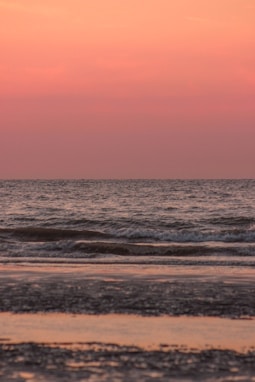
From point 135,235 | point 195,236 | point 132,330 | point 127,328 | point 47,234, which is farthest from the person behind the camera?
point 47,234

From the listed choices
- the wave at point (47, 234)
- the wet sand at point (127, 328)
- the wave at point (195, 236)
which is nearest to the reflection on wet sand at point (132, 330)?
the wet sand at point (127, 328)

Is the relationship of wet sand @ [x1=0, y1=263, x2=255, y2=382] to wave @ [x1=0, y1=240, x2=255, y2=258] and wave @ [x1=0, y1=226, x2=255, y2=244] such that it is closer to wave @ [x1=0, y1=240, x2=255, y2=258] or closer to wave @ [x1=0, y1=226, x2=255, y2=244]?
wave @ [x1=0, y1=240, x2=255, y2=258]

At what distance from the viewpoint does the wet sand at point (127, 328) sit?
11.0 m

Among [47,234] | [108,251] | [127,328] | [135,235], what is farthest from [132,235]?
[127,328]

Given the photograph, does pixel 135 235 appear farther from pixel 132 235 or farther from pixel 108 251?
pixel 108 251

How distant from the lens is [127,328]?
1388 centimetres

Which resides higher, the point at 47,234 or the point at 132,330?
the point at 132,330

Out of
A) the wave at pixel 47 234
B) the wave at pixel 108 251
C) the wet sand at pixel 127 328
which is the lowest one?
the wave at pixel 47 234

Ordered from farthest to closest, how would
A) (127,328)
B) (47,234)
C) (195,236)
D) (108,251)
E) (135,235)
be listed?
1. (47,234)
2. (135,235)
3. (195,236)
4. (108,251)
5. (127,328)

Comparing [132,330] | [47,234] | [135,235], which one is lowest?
[47,234]

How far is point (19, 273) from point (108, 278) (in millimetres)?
3007

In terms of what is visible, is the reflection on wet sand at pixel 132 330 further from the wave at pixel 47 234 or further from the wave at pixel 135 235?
the wave at pixel 47 234

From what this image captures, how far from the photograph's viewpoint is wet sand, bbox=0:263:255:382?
11.0m

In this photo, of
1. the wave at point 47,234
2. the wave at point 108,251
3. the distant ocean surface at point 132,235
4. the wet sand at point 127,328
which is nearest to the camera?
the wet sand at point 127,328
